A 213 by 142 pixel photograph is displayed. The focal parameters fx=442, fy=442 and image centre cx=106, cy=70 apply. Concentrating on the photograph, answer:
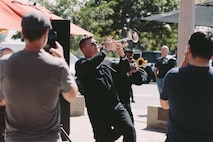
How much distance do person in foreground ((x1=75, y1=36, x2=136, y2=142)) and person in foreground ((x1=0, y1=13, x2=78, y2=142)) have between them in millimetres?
2056

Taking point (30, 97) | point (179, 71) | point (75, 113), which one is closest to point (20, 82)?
point (30, 97)

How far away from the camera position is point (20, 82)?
295 centimetres

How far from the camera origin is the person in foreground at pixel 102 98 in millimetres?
5133

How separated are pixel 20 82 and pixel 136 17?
36475 millimetres

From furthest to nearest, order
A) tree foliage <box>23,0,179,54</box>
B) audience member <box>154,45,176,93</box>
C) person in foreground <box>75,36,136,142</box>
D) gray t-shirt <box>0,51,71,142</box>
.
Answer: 1. tree foliage <box>23,0,179,54</box>
2. audience member <box>154,45,176,93</box>
3. person in foreground <box>75,36,136,142</box>
4. gray t-shirt <box>0,51,71,142</box>

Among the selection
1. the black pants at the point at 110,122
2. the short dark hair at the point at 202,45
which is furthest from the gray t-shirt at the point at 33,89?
the black pants at the point at 110,122

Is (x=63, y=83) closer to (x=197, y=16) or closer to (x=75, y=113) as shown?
(x=197, y=16)

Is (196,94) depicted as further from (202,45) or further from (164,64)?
(164,64)

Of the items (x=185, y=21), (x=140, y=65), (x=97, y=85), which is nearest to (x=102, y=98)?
(x=97, y=85)

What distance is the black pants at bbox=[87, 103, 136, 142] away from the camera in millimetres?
5145

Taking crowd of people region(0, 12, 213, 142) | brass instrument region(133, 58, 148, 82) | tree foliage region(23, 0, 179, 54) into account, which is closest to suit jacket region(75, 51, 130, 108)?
brass instrument region(133, 58, 148, 82)

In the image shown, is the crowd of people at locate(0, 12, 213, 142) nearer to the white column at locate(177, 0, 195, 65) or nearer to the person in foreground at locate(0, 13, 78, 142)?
the person in foreground at locate(0, 13, 78, 142)

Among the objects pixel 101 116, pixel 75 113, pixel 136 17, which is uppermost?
pixel 101 116

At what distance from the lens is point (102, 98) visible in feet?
16.9
